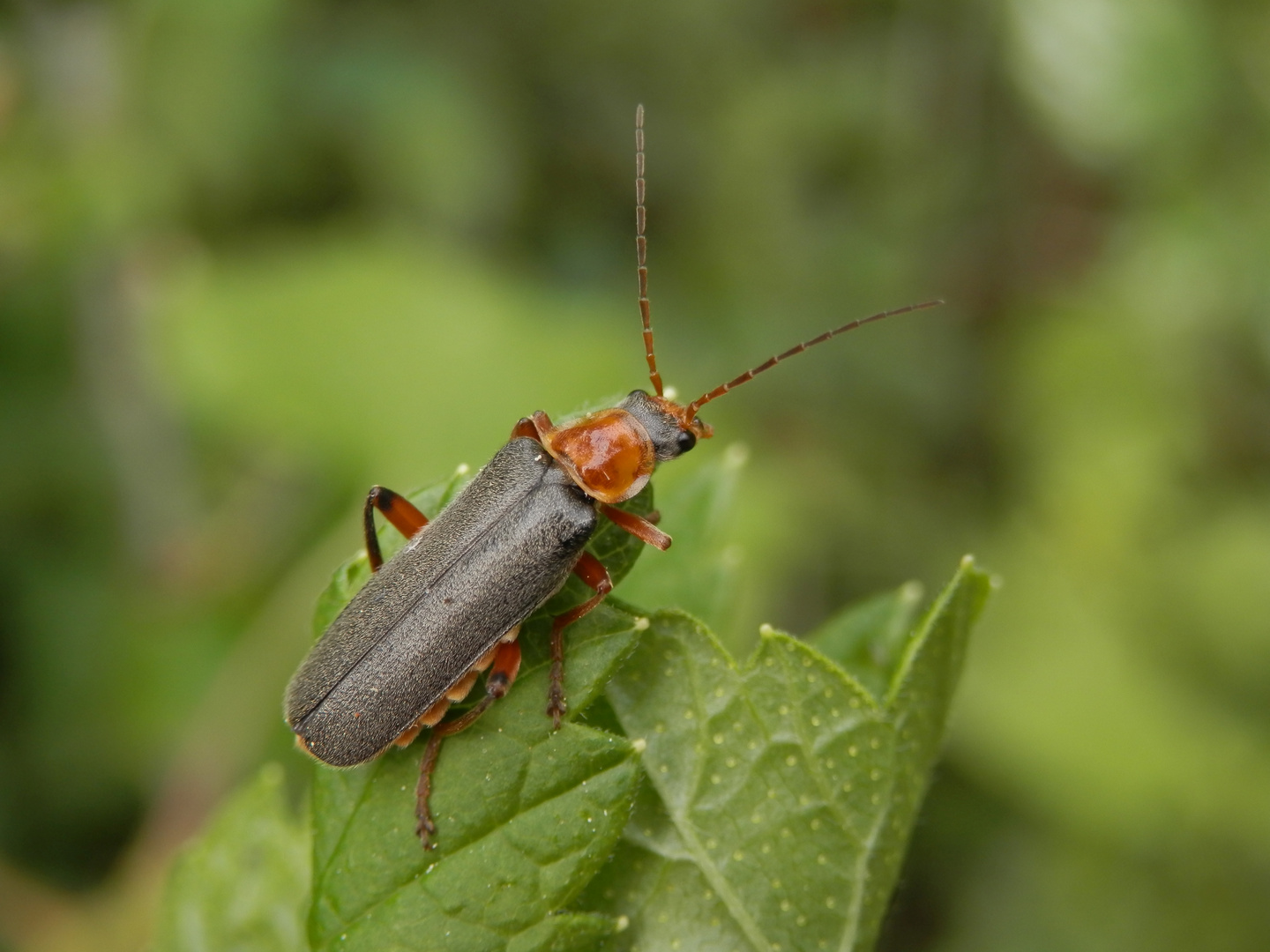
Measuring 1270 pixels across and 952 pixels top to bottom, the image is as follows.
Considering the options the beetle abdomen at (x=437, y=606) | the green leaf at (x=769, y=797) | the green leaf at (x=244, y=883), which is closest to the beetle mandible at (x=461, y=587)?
the beetle abdomen at (x=437, y=606)

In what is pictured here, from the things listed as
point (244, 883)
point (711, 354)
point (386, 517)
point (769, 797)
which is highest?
point (386, 517)

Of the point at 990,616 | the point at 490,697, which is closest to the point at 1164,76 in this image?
the point at 990,616

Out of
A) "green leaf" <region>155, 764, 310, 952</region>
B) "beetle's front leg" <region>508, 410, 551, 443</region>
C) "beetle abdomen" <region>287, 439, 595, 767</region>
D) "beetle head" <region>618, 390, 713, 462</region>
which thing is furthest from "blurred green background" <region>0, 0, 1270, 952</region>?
"green leaf" <region>155, 764, 310, 952</region>

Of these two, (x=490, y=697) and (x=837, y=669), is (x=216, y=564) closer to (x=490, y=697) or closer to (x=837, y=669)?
(x=490, y=697)

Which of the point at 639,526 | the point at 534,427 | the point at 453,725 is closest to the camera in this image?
the point at 453,725

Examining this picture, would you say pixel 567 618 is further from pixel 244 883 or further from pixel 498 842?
pixel 244 883

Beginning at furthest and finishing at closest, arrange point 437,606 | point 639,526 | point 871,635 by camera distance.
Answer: point 437,606 → point 639,526 → point 871,635

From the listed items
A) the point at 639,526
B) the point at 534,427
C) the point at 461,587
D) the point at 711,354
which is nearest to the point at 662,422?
the point at 534,427
